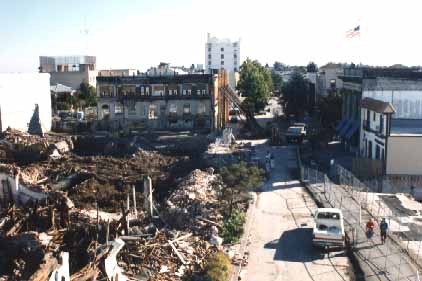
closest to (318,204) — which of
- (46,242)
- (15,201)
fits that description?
(46,242)

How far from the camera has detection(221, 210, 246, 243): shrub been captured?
25.4 metres

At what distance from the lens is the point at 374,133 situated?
41.4 metres

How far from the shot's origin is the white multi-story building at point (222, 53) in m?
159

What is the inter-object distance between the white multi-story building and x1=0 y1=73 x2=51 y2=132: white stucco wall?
96.4m

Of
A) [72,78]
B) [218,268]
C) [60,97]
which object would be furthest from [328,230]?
[72,78]

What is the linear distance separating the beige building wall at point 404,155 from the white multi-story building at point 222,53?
12277 cm

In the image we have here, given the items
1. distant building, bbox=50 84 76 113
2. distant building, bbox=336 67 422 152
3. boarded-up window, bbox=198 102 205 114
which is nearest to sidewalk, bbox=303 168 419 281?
distant building, bbox=336 67 422 152

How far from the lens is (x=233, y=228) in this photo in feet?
85.3

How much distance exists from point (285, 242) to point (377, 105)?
65.7ft

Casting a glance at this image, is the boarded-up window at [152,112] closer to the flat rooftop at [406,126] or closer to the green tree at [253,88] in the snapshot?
the green tree at [253,88]

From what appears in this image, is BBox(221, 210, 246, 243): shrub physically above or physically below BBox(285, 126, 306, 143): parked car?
below

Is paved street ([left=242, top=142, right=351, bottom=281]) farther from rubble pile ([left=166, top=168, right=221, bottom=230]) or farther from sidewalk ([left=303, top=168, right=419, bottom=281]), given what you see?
rubble pile ([left=166, top=168, right=221, bottom=230])

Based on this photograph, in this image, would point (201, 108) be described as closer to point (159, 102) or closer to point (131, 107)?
point (159, 102)

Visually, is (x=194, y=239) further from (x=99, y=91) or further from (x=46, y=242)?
(x=99, y=91)
